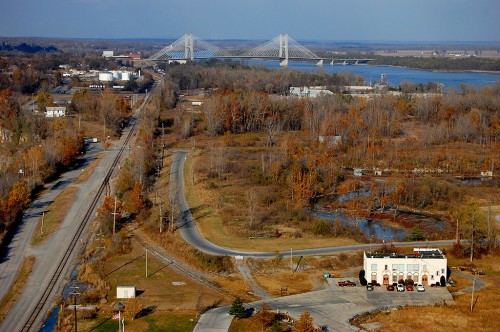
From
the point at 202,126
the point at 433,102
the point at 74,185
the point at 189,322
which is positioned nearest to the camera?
the point at 189,322

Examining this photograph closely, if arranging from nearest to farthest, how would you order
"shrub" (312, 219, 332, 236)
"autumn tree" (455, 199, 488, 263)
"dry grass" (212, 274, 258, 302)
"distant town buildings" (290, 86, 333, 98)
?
"dry grass" (212, 274, 258, 302)
"autumn tree" (455, 199, 488, 263)
"shrub" (312, 219, 332, 236)
"distant town buildings" (290, 86, 333, 98)

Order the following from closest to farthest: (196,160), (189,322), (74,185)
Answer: (189,322) < (74,185) < (196,160)

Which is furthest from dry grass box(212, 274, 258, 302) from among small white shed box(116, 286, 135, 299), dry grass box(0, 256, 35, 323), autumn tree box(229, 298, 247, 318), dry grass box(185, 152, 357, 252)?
dry grass box(0, 256, 35, 323)

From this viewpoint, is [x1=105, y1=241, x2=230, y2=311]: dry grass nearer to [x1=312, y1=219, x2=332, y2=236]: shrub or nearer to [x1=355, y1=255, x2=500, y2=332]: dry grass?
[x1=355, y1=255, x2=500, y2=332]: dry grass

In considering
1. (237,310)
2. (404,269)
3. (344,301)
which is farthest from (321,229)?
(237,310)

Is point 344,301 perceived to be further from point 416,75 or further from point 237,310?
point 416,75

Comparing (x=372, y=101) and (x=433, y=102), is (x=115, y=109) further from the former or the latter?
(x=433, y=102)

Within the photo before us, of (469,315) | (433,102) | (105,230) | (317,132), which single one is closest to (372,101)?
(433,102)

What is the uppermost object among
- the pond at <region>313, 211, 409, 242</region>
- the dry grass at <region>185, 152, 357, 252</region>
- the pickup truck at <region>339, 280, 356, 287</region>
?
the dry grass at <region>185, 152, 357, 252</region>
